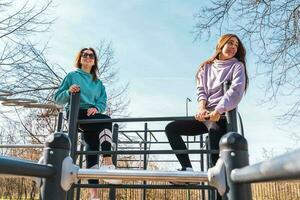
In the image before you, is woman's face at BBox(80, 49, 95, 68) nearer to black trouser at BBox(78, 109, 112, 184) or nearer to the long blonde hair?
black trouser at BBox(78, 109, 112, 184)

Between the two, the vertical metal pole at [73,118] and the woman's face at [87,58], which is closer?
the vertical metal pole at [73,118]

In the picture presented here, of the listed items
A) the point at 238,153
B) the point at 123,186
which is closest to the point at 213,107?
the point at 123,186

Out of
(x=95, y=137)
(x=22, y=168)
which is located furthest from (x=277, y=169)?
(x=95, y=137)

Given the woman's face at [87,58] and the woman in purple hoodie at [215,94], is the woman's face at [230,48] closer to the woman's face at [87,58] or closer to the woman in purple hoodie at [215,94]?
the woman in purple hoodie at [215,94]

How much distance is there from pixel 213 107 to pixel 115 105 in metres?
8.25

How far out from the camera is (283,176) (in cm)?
48

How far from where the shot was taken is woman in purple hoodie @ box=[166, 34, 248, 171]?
81.5 inches

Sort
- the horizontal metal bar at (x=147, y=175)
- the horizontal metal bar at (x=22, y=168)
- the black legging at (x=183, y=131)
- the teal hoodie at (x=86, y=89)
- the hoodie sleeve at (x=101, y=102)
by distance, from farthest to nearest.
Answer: the hoodie sleeve at (x=101, y=102) → the teal hoodie at (x=86, y=89) → the black legging at (x=183, y=131) → the horizontal metal bar at (x=147, y=175) → the horizontal metal bar at (x=22, y=168)

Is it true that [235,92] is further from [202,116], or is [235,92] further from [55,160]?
[55,160]

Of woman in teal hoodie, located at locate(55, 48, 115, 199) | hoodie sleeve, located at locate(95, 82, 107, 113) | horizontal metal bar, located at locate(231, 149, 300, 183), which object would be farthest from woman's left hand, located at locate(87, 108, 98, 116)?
horizontal metal bar, located at locate(231, 149, 300, 183)

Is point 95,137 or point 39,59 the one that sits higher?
point 39,59

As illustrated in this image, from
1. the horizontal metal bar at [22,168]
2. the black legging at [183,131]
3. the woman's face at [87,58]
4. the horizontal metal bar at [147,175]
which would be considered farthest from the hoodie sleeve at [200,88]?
the horizontal metal bar at [22,168]

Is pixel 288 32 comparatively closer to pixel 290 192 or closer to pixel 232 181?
pixel 232 181

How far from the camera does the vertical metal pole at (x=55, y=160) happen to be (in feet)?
3.05
